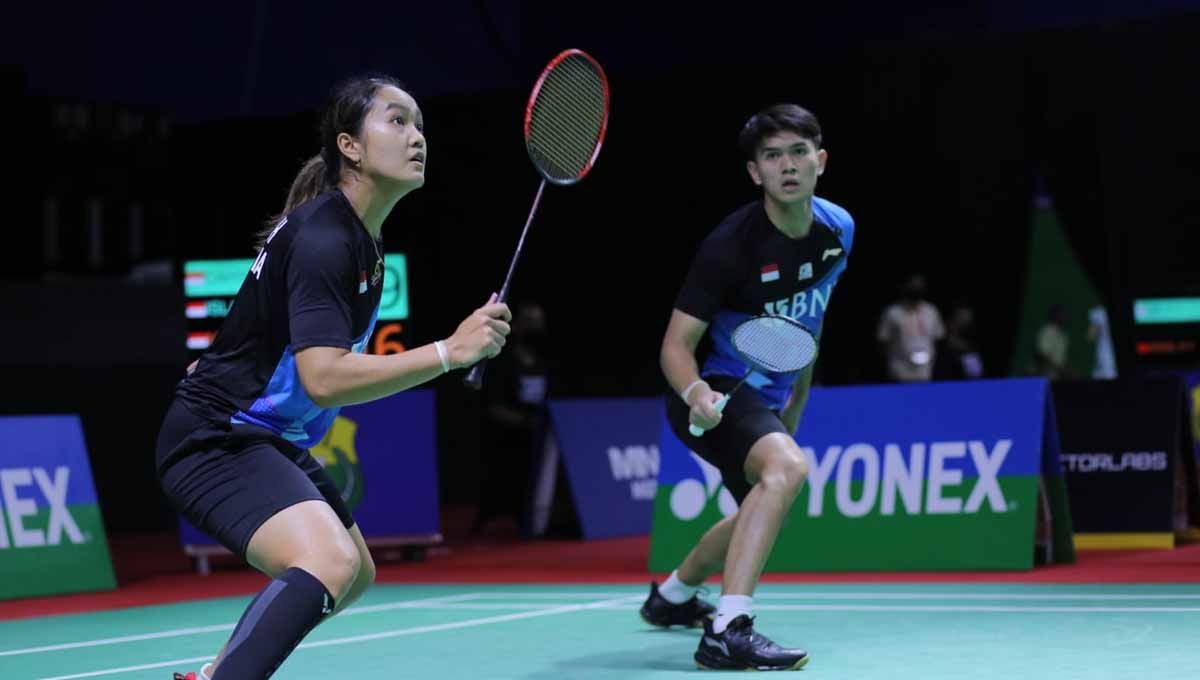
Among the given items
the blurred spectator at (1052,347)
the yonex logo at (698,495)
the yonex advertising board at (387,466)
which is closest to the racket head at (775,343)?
the yonex logo at (698,495)

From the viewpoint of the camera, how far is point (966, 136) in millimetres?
15328

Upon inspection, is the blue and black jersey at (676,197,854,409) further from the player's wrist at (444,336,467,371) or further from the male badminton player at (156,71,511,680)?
the player's wrist at (444,336,467,371)

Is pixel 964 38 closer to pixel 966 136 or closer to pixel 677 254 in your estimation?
pixel 966 136

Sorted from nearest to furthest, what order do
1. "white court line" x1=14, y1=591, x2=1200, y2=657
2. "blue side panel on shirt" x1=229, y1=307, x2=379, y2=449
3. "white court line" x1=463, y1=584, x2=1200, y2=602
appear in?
1. "blue side panel on shirt" x1=229, y1=307, x2=379, y2=449
2. "white court line" x1=14, y1=591, x2=1200, y2=657
3. "white court line" x1=463, y1=584, x2=1200, y2=602

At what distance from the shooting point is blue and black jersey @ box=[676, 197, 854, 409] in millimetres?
5484

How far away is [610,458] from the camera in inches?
457

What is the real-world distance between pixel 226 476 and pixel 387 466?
6.11 metres

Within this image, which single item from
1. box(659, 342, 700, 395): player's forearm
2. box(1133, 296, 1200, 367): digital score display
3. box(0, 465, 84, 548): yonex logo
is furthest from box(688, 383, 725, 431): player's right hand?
box(1133, 296, 1200, 367): digital score display

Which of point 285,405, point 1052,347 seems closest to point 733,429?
point 285,405

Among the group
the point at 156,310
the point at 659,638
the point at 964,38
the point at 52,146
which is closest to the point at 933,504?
the point at 659,638

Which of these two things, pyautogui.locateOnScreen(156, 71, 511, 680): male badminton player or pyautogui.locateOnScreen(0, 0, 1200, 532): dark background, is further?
pyautogui.locateOnScreen(0, 0, 1200, 532): dark background

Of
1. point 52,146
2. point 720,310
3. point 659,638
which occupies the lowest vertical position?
point 659,638

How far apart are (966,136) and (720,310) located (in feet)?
33.6

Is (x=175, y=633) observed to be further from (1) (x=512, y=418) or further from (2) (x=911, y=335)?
(2) (x=911, y=335)
